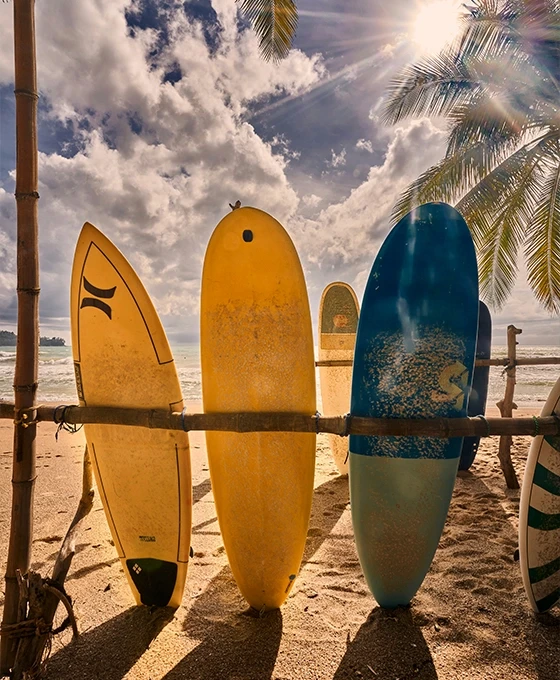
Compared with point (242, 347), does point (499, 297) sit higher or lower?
higher

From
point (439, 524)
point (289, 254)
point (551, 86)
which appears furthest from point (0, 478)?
point (551, 86)

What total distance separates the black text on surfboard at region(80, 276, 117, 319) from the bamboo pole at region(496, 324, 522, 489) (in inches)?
141

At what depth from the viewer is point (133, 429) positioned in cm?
211

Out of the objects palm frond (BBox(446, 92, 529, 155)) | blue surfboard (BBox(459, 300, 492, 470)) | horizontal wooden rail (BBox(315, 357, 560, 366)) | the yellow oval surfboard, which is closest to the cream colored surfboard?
horizontal wooden rail (BBox(315, 357, 560, 366))

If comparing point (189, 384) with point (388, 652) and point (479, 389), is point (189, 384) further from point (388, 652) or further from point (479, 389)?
point (388, 652)

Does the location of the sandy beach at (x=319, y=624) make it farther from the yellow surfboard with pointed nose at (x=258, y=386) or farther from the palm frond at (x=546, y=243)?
the palm frond at (x=546, y=243)

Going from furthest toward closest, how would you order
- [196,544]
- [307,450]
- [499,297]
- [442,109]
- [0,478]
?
[499,297], [442,109], [0,478], [196,544], [307,450]

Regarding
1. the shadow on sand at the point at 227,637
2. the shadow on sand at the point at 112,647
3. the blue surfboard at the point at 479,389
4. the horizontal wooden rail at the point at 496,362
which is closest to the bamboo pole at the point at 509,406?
the horizontal wooden rail at the point at 496,362

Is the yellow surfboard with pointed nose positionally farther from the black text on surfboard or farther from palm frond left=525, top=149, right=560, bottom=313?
palm frond left=525, top=149, right=560, bottom=313

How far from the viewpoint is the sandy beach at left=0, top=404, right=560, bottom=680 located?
1.68 meters

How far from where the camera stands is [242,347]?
2.13 m

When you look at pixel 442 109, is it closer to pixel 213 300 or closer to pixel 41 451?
pixel 213 300

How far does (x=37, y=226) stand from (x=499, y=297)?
6927 millimetres

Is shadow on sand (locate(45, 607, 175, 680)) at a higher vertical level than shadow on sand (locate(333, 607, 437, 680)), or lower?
higher
